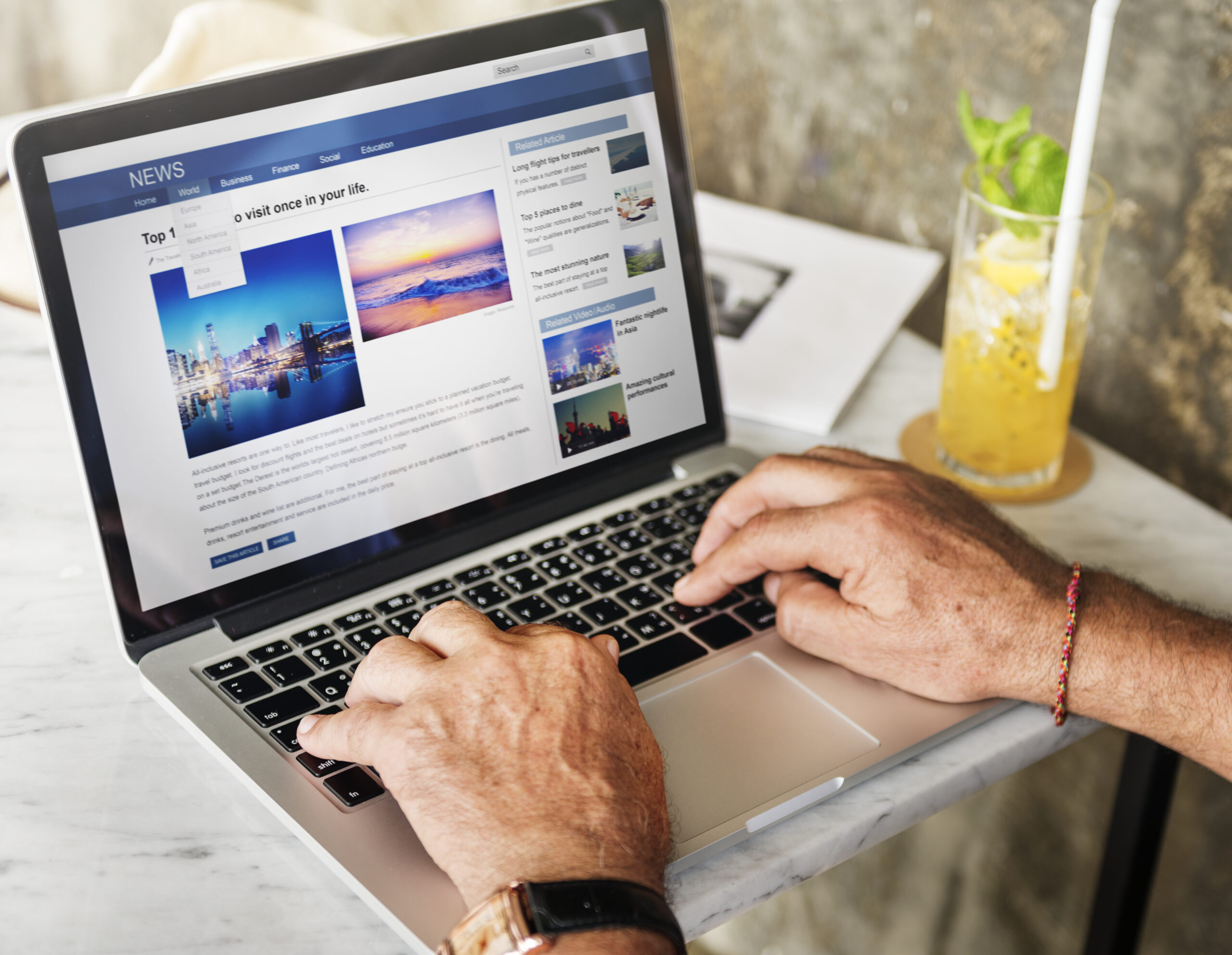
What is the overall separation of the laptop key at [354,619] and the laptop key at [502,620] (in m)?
0.08

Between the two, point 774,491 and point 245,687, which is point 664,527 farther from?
point 245,687

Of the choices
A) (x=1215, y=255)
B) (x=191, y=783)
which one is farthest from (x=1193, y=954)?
(x=191, y=783)

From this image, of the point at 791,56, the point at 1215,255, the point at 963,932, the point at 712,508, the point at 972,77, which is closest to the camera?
the point at 712,508

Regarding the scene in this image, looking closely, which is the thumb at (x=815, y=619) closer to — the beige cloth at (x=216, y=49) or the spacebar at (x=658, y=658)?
the spacebar at (x=658, y=658)

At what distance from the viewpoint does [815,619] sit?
71cm

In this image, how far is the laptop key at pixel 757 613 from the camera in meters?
0.74

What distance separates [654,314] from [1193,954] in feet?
3.05

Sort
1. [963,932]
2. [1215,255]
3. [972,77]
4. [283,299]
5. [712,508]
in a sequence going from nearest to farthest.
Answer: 1. [283,299]
2. [712,508]
3. [1215,255]
4. [972,77]
5. [963,932]

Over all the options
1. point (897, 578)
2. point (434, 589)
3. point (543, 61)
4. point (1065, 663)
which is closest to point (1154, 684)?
point (1065, 663)

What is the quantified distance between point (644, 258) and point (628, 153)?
78 mm

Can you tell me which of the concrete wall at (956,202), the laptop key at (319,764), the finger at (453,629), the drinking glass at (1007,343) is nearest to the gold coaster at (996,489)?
the drinking glass at (1007,343)

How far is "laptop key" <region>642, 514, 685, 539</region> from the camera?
0.81 metres

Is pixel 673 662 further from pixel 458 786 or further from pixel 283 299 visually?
pixel 283 299

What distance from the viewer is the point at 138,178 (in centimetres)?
65
